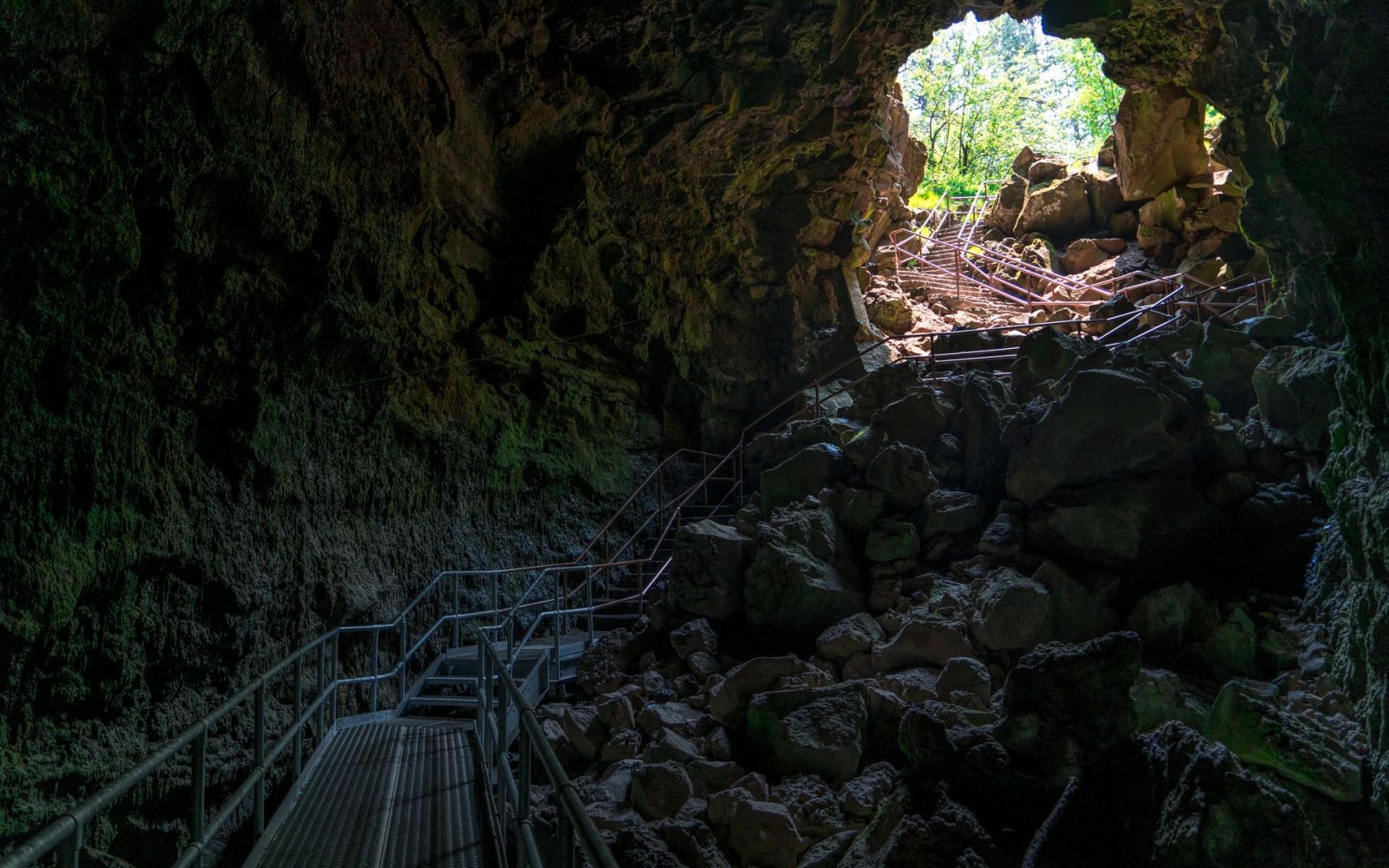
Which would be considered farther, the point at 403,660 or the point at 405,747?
the point at 403,660

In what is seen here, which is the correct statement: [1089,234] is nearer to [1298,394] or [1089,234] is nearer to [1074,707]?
[1298,394]

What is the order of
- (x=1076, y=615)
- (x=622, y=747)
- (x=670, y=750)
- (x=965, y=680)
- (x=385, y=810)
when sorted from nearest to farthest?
(x=385, y=810), (x=670, y=750), (x=965, y=680), (x=622, y=747), (x=1076, y=615)

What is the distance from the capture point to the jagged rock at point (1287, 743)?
455 cm

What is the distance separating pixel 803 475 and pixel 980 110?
28331 millimetres

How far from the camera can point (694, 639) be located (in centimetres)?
790

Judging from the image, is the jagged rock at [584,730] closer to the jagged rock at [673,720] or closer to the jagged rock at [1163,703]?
the jagged rock at [673,720]

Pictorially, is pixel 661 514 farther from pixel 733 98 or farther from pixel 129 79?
pixel 129 79

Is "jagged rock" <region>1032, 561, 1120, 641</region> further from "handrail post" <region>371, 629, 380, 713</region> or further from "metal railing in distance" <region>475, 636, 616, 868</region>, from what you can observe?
"handrail post" <region>371, 629, 380, 713</region>

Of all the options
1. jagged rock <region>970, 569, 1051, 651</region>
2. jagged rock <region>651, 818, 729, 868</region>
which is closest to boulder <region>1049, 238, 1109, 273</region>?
jagged rock <region>970, 569, 1051, 651</region>

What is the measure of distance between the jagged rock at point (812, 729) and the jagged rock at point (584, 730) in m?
1.34

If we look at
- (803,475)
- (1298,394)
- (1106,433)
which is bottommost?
(803,475)

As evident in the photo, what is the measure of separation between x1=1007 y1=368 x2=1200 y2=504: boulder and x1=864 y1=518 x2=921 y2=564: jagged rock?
115 cm

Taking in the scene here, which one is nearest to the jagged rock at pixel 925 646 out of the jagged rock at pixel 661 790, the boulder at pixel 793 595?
the boulder at pixel 793 595

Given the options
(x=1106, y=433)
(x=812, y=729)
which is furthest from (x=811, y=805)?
(x=1106, y=433)
